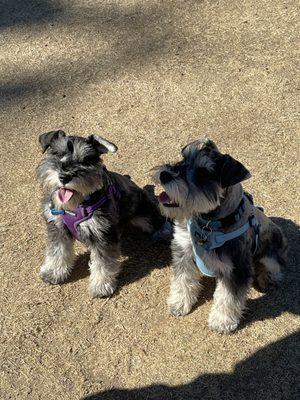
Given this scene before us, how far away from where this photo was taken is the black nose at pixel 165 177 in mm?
4105

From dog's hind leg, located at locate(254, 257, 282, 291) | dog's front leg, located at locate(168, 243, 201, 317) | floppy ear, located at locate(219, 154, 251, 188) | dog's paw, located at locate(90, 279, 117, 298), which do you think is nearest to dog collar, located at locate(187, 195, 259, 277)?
dog's front leg, located at locate(168, 243, 201, 317)

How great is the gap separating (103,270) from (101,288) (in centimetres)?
21

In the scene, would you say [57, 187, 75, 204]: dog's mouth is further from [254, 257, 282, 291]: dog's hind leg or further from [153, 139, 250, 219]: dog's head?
[254, 257, 282, 291]: dog's hind leg

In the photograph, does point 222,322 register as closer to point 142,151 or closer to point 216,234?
point 216,234

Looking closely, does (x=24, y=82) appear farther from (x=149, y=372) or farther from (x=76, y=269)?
(x=149, y=372)

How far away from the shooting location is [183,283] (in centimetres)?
507

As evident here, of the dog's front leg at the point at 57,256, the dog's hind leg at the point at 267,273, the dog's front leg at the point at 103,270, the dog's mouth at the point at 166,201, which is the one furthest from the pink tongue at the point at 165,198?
the dog's hind leg at the point at 267,273

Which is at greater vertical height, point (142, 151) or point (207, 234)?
point (207, 234)

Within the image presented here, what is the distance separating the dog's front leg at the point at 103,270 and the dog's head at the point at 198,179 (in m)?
1.21

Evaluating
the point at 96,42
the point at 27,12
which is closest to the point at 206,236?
the point at 96,42

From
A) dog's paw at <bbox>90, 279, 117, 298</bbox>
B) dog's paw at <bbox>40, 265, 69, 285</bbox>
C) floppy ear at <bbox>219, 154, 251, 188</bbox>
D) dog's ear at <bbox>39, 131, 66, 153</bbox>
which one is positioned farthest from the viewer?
dog's paw at <bbox>40, 265, 69, 285</bbox>

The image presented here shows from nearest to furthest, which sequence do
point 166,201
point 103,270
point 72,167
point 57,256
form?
1. point 166,201
2. point 72,167
3. point 103,270
4. point 57,256

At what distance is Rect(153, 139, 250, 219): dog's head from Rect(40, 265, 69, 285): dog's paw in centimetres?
175

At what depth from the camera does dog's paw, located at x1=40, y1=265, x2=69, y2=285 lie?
215 inches
